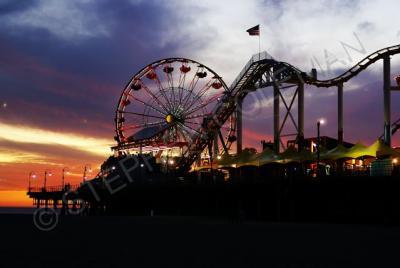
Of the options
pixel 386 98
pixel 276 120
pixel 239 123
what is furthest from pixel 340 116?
pixel 239 123

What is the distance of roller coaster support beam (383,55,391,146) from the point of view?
48.6 metres

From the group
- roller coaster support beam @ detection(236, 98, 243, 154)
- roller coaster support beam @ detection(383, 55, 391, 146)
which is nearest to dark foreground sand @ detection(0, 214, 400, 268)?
roller coaster support beam @ detection(383, 55, 391, 146)

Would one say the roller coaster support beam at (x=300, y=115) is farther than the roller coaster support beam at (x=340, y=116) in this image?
Yes

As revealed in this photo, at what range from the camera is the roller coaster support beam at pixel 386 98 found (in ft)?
160

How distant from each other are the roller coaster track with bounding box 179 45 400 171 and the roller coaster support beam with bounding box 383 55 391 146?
1.05 meters

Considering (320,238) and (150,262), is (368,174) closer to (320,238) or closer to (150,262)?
(320,238)

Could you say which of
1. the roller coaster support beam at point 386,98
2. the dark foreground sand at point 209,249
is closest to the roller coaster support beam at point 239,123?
the roller coaster support beam at point 386,98

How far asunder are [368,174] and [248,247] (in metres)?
20.9

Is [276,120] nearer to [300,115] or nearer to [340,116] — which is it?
[300,115]

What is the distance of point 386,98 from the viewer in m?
49.6

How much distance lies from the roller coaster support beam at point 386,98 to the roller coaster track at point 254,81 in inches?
41.3

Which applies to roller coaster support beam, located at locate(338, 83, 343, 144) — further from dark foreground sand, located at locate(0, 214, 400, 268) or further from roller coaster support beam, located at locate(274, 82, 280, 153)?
dark foreground sand, located at locate(0, 214, 400, 268)

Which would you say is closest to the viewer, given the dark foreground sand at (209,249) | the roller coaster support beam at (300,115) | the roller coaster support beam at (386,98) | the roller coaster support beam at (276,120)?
the dark foreground sand at (209,249)

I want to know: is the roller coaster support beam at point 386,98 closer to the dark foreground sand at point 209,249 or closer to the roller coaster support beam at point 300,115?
the roller coaster support beam at point 300,115
